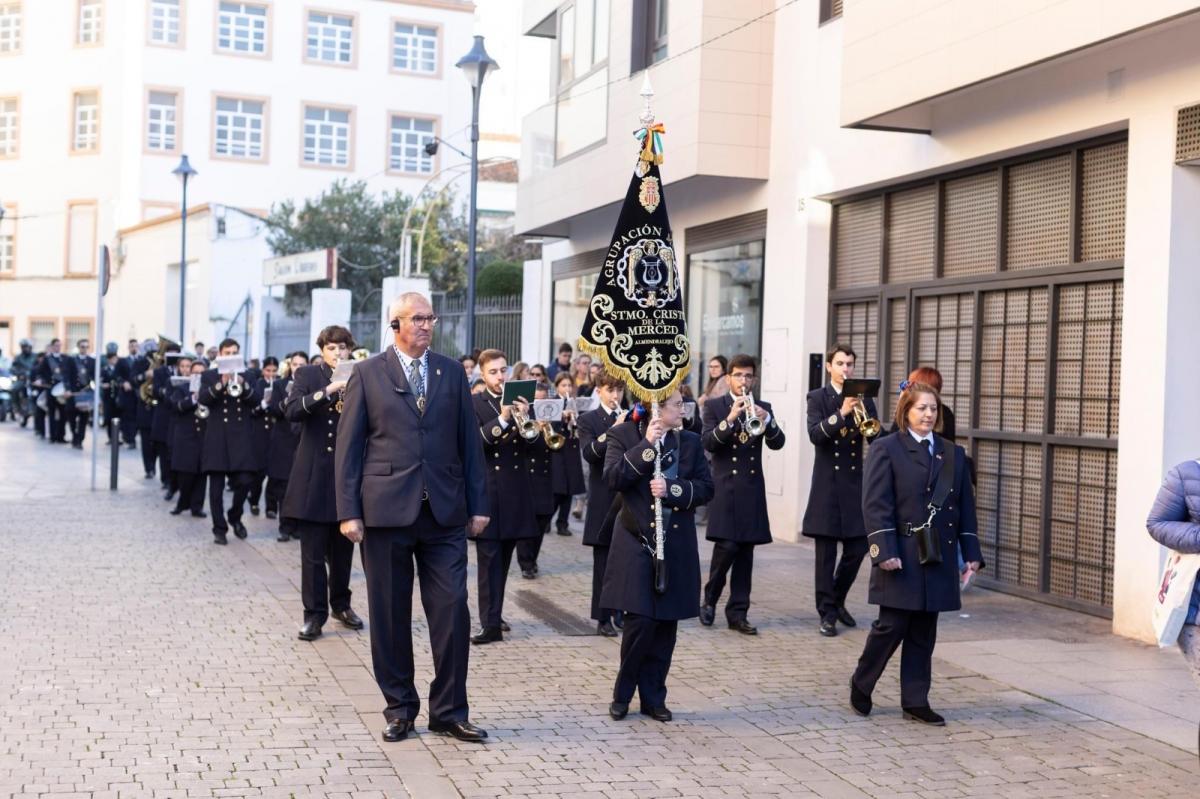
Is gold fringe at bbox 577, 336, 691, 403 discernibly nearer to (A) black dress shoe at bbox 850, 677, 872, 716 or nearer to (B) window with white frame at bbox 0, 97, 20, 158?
(A) black dress shoe at bbox 850, 677, 872, 716

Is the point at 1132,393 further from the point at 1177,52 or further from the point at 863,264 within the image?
the point at 863,264

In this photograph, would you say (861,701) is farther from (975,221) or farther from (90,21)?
(90,21)

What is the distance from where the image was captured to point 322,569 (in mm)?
9742

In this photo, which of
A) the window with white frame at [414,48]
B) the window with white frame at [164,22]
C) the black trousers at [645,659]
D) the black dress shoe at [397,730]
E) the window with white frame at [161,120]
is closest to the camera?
the black dress shoe at [397,730]

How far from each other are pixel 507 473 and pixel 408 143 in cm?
4403

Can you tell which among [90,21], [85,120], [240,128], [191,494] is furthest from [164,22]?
[191,494]

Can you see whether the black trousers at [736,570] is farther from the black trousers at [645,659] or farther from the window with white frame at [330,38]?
the window with white frame at [330,38]

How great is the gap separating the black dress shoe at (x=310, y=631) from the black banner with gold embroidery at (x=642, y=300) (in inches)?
109

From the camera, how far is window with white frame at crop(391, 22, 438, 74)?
5252 centimetres

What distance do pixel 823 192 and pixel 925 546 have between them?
25.7 ft

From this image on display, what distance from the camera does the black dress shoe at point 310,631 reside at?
9523 mm

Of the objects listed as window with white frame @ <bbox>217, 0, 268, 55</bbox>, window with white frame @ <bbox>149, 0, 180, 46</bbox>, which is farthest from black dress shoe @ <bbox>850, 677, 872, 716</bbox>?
window with white frame @ <bbox>217, 0, 268, 55</bbox>

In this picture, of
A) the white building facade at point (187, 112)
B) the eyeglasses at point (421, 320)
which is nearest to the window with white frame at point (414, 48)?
the white building facade at point (187, 112)

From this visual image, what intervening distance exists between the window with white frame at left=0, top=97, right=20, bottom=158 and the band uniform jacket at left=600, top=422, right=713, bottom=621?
50.2m
